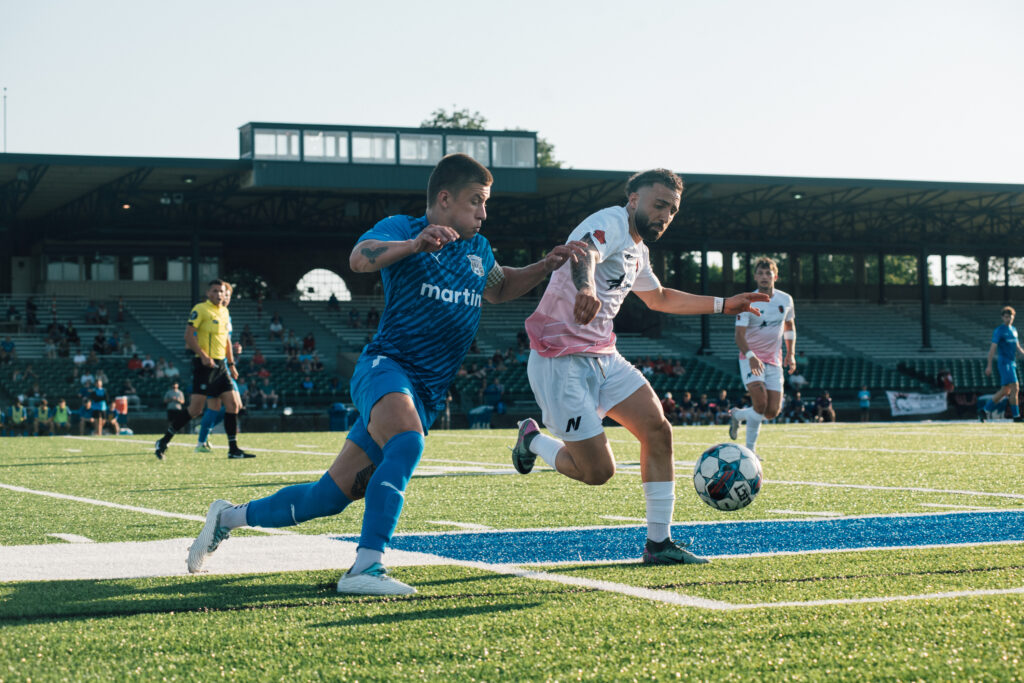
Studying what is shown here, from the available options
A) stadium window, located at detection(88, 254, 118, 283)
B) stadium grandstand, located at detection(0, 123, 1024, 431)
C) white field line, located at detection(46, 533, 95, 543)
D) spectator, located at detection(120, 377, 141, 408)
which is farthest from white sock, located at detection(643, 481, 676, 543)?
stadium window, located at detection(88, 254, 118, 283)

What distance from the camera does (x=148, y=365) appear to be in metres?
37.2

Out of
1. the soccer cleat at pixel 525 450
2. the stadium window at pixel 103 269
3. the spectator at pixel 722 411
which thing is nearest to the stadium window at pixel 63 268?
the stadium window at pixel 103 269

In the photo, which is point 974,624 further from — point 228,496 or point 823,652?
point 228,496

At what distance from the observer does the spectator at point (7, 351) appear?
1467 inches

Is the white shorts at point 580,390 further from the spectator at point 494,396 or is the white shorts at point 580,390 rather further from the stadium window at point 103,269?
the stadium window at point 103,269

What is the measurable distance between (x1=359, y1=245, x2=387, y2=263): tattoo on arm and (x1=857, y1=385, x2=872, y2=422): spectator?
116 feet

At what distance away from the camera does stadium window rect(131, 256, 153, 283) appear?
174ft

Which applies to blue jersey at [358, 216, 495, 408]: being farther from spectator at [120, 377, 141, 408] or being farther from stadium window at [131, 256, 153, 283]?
stadium window at [131, 256, 153, 283]

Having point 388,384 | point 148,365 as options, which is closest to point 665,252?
point 148,365

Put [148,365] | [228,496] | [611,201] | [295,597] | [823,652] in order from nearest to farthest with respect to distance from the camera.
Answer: [823,652], [295,597], [228,496], [148,365], [611,201]

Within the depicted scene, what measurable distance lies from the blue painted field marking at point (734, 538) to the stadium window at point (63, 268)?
48275mm

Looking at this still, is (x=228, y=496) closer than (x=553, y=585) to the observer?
No

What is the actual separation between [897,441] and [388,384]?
48.0 feet

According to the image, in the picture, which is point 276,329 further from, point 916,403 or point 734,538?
point 734,538
